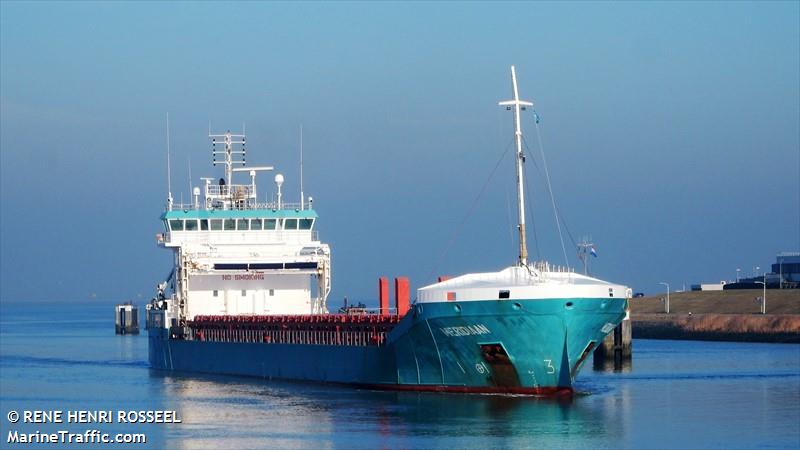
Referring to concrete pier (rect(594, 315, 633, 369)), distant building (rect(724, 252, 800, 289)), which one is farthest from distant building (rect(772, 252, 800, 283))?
concrete pier (rect(594, 315, 633, 369))

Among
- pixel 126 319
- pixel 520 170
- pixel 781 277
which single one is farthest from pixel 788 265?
pixel 520 170

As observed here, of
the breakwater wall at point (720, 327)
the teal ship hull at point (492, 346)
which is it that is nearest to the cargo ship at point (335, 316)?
the teal ship hull at point (492, 346)

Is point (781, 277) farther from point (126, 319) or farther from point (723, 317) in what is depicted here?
point (126, 319)

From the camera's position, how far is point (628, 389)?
4744 centimetres

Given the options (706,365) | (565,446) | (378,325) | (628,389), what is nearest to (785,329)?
(706,365)

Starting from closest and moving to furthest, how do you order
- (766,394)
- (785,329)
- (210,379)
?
(766,394), (210,379), (785,329)

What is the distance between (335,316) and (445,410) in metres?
9.51

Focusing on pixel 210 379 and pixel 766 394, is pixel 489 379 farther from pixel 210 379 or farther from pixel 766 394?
pixel 210 379

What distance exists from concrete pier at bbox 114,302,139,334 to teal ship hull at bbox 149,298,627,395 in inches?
2725

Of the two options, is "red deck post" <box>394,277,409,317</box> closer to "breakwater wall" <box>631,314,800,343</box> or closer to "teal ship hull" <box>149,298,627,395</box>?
"teal ship hull" <box>149,298,627,395</box>

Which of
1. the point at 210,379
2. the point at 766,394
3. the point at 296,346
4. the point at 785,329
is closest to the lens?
the point at 766,394

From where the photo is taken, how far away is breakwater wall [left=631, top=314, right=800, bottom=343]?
79.5 m

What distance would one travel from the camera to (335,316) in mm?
48219

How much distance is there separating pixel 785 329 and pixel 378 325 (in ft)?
131
